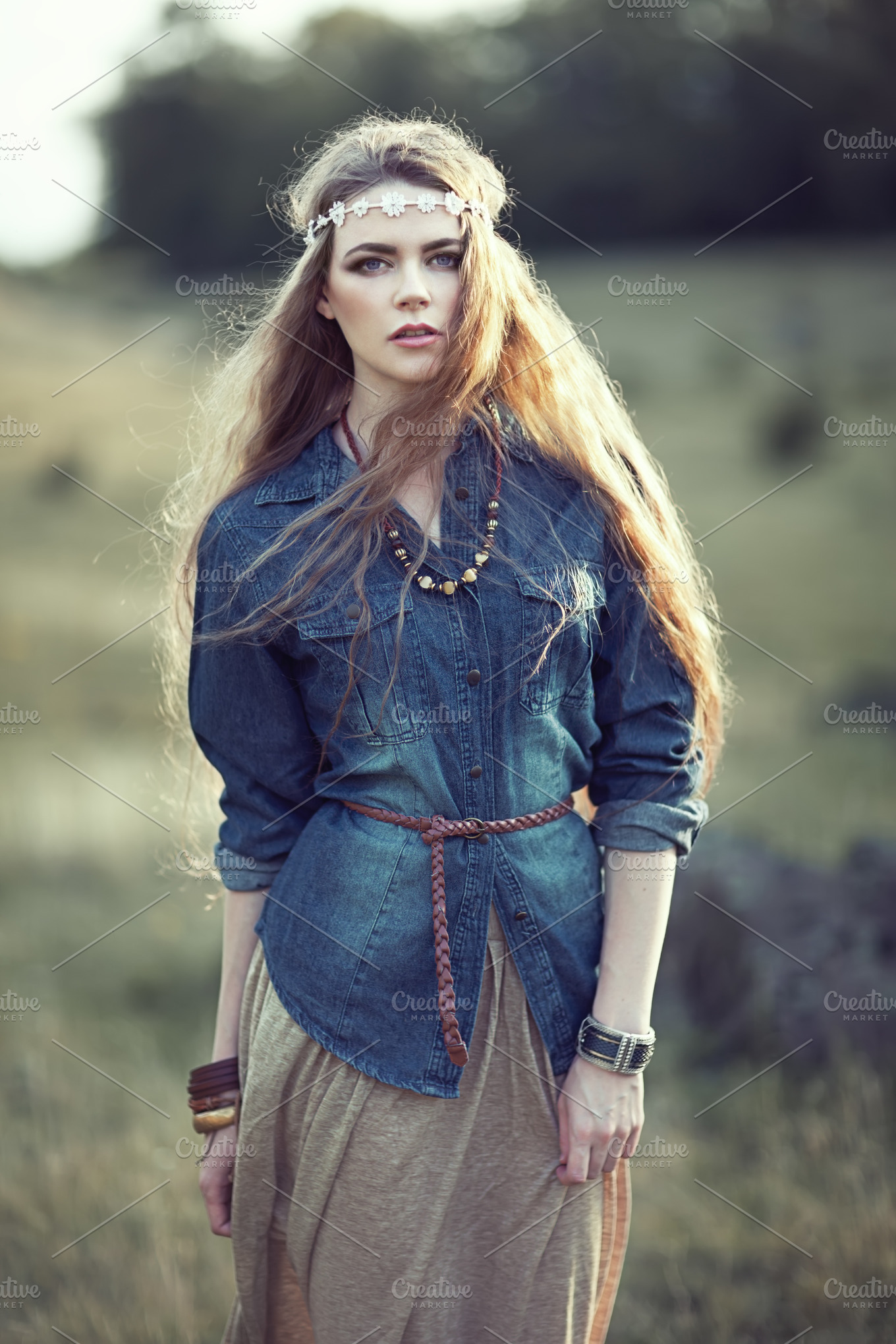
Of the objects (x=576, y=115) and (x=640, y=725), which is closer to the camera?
(x=640, y=725)

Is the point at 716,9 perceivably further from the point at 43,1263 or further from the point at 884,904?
the point at 43,1263

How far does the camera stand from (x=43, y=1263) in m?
2.53

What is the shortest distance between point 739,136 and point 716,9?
4.59 ft

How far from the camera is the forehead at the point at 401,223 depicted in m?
1.37

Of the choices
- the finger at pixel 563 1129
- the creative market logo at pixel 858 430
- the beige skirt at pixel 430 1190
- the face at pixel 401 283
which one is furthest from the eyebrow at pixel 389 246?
the creative market logo at pixel 858 430

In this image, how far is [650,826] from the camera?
141cm

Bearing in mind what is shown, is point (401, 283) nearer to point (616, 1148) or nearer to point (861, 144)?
point (616, 1148)

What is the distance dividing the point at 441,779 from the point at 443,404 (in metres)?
0.51

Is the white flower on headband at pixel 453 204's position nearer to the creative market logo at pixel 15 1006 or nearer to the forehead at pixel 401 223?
the forehead at pixel 401 223

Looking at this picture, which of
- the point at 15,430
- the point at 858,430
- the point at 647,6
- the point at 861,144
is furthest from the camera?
the point at 861,144

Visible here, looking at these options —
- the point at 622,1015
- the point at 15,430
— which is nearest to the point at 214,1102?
the point at 622,1015

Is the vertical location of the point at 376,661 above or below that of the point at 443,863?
above

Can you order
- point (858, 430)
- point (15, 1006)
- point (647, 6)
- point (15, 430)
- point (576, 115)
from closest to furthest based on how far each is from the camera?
point (647, 6), point (15, 1006), point (15, 430), point (858, 430), point (576, 115)

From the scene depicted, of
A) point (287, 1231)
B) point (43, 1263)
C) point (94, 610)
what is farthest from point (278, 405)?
point (94, 610)
